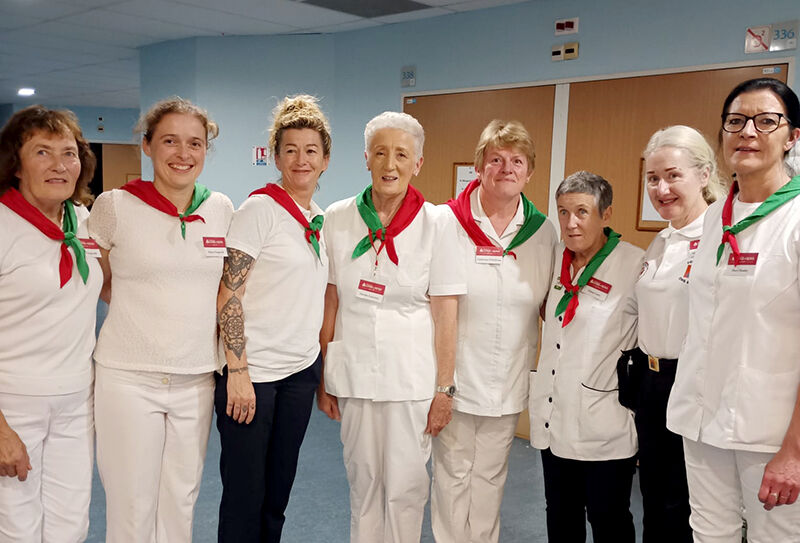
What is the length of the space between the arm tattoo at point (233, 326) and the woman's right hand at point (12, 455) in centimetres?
68

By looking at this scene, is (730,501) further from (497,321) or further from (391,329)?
(391,329)

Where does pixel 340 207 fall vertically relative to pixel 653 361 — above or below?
above

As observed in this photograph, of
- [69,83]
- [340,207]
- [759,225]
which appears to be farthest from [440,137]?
[69,83]

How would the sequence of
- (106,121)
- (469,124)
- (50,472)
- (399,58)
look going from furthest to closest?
(106,121) < (399,58) < (469,124) < (50,472)

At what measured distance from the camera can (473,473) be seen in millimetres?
2537

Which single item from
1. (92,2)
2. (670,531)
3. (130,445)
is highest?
(92,2)

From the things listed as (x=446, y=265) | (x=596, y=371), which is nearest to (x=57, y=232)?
(x=446, y=265)

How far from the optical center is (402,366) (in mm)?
2355

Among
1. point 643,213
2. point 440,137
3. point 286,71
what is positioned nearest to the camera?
point 643,213

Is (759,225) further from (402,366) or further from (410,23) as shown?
(410,23)

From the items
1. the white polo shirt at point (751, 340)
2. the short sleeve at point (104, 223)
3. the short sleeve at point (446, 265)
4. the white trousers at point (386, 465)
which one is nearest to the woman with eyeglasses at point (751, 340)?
the white polo shirt at point (751, 340)

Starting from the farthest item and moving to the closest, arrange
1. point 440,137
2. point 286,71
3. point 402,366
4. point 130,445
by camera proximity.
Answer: point 286,71
point 440,137
point 402,366
point 130,445

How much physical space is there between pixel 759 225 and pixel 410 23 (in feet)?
12.2

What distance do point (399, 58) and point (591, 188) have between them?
306 cm
